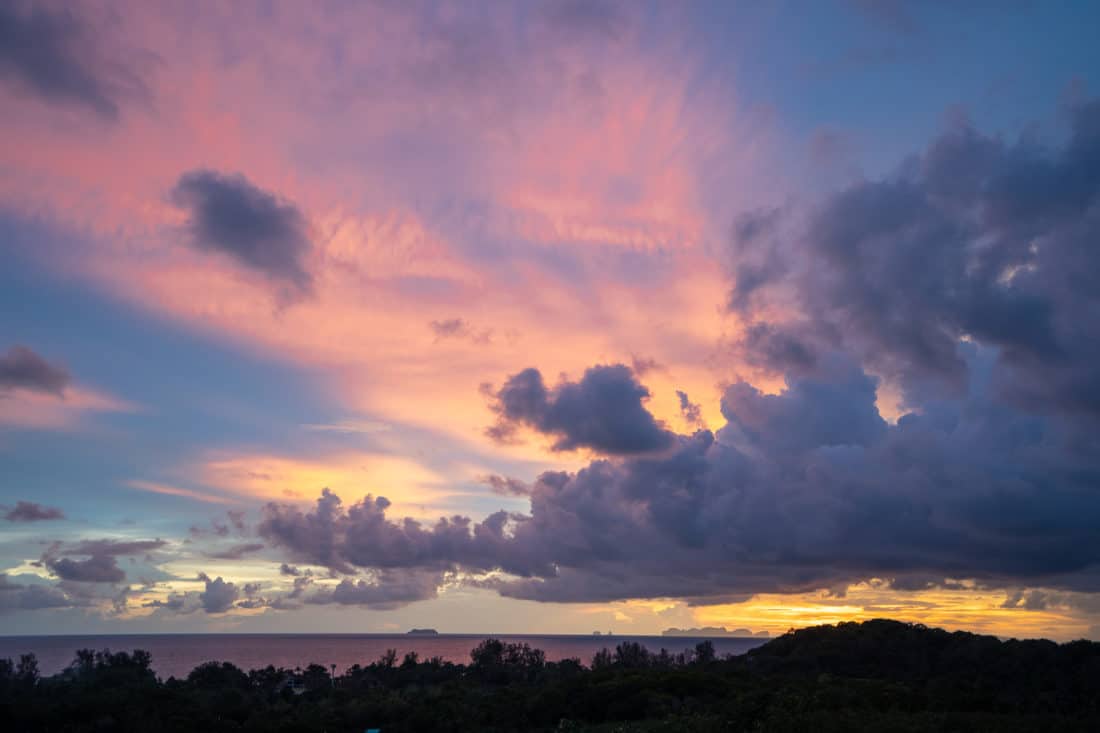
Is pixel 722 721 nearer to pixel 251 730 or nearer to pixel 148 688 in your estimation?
pixel 251 730

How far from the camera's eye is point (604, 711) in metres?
44.8

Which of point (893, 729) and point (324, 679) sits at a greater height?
point (893, 729)

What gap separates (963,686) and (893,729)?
23.3 metres

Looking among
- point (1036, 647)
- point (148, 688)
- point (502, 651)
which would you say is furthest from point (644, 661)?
point (148, 688)

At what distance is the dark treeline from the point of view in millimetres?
29938

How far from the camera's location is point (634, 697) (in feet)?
145

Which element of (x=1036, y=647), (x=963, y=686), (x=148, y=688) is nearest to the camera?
(x=963, y=686)

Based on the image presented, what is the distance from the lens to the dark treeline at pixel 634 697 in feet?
98.2

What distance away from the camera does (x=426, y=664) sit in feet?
292

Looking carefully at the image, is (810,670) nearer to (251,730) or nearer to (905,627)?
(905,627)

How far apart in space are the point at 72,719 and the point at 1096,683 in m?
63.8

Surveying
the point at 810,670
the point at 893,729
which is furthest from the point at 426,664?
the point at 893,729

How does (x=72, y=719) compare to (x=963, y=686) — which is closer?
(x=72, y=719)

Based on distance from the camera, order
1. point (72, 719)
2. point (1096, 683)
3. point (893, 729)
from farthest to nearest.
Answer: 1. point (1096, 683)
2. point (72, 719)
3. point (893, 729)
